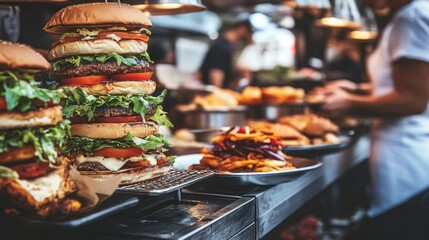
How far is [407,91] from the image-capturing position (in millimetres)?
3059

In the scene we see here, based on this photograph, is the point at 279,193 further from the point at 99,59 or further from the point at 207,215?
the point at 99,59

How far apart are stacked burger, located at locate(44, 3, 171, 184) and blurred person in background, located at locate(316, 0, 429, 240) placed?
6.05 feet

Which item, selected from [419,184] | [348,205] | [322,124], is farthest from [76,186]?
[348,205]

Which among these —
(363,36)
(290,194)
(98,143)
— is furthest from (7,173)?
(363,36)

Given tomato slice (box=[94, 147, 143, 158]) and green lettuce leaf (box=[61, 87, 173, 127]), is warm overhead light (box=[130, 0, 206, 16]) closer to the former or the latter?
green lettuce leaf (box=[61, 87, 173, 127])

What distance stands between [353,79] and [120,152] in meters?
6.22

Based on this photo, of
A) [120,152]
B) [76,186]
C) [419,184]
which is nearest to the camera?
[76,186]

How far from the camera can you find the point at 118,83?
1.80 m

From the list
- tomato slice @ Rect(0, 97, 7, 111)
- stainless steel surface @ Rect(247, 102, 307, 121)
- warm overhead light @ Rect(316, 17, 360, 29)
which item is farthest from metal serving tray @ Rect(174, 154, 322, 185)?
warm overhead light @ Rect(316, 17, 360, 29)

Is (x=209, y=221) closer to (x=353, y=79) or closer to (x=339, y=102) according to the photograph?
(x=339, y=102)

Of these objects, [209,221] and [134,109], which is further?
[134,109]

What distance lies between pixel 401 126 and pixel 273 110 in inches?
56.9

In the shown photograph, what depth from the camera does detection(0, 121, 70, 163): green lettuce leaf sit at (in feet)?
4.24

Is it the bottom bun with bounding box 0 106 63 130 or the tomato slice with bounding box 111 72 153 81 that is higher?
the tomato slice with bounding box 111 72 153 81
